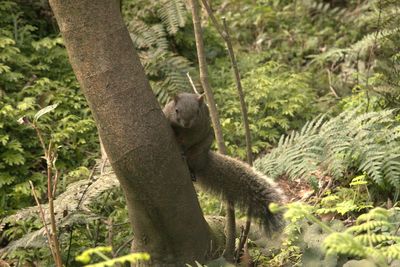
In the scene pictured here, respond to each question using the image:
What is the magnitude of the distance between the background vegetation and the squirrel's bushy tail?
0.61 ft

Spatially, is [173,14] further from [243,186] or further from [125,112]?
[125,112]

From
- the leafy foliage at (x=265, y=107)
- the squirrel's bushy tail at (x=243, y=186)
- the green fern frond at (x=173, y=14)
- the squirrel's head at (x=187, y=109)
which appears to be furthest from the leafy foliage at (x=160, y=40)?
the squirrel's bushy tail at (x=243, y=186)

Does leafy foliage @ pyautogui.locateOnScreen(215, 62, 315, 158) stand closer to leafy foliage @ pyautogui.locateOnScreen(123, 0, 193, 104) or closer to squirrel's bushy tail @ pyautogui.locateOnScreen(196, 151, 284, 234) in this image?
leafy foliage @ pyautogui.locateOnScreen(123, 0, 193, 104)

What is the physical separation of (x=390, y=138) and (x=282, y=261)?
1321 millimetres

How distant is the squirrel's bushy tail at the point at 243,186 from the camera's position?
A: 3.71 m

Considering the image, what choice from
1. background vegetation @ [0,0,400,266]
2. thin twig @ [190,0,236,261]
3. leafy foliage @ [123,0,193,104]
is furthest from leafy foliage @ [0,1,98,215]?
thin twig @ [190,0,236,261]

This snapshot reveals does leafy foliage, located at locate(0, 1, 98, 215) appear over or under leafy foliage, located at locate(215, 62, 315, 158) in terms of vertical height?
over

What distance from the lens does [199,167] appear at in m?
4.00

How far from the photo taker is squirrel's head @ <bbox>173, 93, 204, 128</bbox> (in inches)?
159

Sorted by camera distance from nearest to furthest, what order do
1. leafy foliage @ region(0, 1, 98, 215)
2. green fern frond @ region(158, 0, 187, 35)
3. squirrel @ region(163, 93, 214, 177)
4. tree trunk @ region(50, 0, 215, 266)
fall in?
1. tree trunk @ region(50, 0, 215, 266)
2. squirrel @ region(163, 93, 214, 177)
3. leafy foliage @ region(0, 1, 98, 215)
4. green fern frond @ region(158, 0, 187, 35)

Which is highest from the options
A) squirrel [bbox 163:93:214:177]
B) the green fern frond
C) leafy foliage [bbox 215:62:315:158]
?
the green fern frond

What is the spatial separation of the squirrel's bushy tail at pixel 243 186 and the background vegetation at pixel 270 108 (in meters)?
0.19

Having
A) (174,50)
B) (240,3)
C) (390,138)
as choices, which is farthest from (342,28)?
(390,138)

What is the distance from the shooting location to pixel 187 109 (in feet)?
13.6
